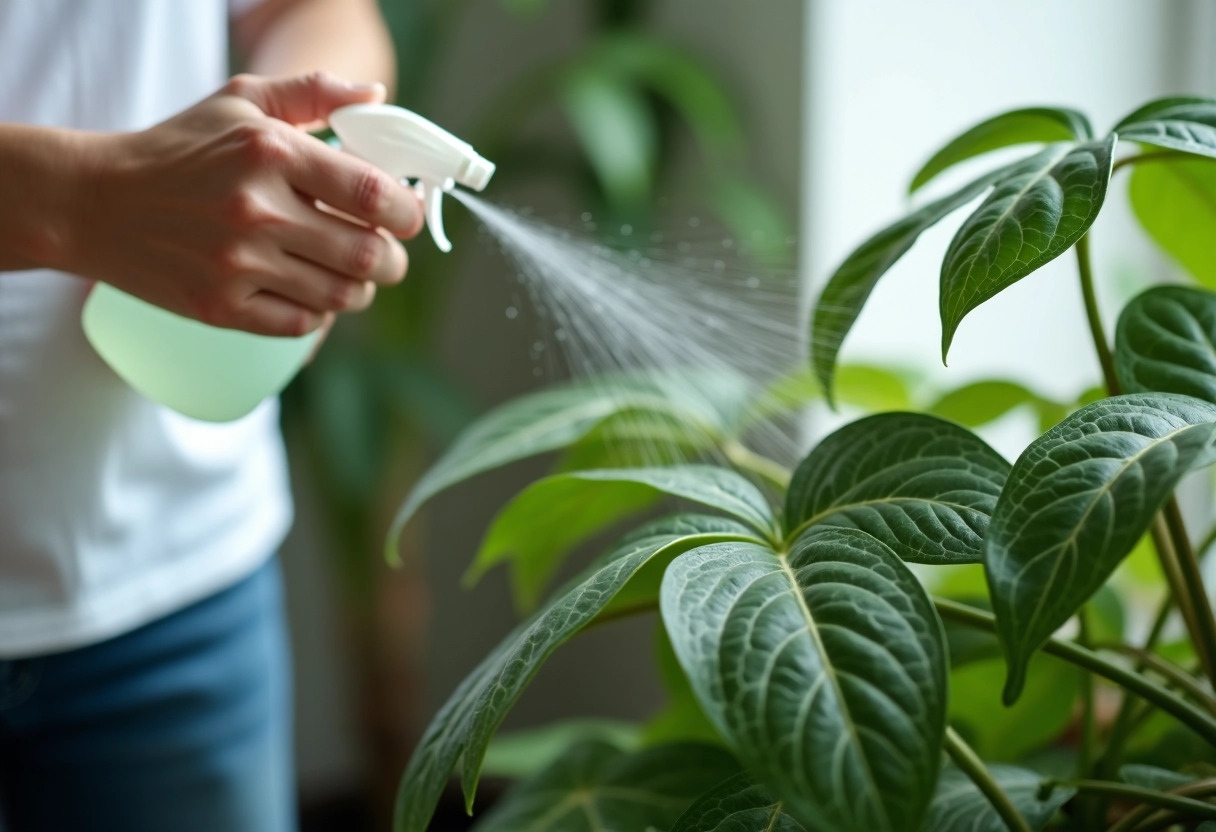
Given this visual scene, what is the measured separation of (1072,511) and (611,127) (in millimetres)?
1142

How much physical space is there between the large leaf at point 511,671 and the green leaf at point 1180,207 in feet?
1.03

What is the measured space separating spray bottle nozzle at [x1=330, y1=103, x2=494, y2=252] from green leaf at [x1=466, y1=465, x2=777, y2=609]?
140 mm

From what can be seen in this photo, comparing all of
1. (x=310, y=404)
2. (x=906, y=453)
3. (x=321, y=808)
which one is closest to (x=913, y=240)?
(x=906, y=453)

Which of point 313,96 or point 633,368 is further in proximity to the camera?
point 633,368

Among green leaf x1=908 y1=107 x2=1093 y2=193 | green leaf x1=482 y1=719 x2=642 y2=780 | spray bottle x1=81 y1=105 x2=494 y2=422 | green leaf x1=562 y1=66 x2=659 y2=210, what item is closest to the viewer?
green leaf x1=908 y1=107 x2=1093 y2=193

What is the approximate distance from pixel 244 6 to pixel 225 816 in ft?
1.96

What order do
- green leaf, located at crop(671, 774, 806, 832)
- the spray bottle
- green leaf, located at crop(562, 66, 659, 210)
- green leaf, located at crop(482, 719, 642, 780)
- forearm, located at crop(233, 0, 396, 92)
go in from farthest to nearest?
green leaf, located at crop(562, 66, 659, 210), green leaf, located at crop(482, 719, 642, 780), forearm, located at crop(233, 0, 396, 92), the spray bottle, green leaf, located at crop(671, 774, 806, 832)

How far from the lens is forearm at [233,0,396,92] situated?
2.38 ft

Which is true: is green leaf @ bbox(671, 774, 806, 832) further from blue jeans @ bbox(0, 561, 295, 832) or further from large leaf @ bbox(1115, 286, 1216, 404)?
blue jeans @ bbox(0, 561, 295, 832)

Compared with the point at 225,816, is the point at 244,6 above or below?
above

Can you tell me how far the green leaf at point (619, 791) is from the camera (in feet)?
1.70

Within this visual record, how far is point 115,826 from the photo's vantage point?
29.6 inches

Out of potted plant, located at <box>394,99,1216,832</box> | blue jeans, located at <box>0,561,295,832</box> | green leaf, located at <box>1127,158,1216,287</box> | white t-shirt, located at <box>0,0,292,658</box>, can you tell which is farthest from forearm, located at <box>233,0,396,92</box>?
green leaf, located at <box>1127,158,1216,287</box>

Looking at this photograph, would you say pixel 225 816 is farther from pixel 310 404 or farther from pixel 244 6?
pixel 310 404
